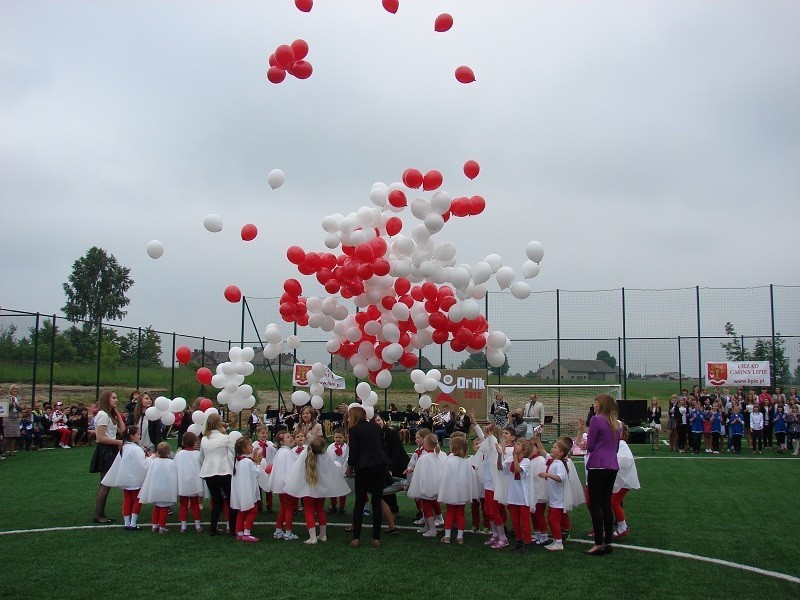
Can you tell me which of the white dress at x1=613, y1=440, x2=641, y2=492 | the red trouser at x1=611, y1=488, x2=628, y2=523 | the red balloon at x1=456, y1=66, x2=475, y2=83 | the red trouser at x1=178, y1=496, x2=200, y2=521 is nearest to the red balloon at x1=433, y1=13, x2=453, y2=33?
the red balloon at x1=456, y1=66, x2=475, y2=83

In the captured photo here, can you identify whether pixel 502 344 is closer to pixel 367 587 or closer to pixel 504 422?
pixel 367 587

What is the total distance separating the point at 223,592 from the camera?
19.9 feet

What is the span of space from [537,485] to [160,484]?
14.3 feet

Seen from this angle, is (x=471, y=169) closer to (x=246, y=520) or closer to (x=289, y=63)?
(x=289, y=63)

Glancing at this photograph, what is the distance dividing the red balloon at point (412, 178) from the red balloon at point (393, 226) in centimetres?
47

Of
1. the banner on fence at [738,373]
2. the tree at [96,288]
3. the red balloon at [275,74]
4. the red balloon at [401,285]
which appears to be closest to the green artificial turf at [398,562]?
the red balloon at [401,285]

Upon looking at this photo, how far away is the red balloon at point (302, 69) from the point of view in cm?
826

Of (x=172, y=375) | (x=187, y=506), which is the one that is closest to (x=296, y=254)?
(x=187, y=506)

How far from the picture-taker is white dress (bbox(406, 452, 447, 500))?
8445mm

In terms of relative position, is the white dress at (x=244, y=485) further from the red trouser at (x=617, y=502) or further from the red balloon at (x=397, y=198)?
the red trouser at (x=617, y=502)

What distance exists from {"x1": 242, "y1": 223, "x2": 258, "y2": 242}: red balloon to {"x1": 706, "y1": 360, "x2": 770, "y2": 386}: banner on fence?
16903 millimetres

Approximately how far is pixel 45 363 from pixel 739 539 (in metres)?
18.6

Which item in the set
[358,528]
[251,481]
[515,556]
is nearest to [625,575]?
[515,556]

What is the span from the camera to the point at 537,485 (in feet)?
25.6
